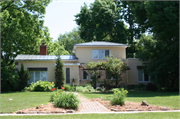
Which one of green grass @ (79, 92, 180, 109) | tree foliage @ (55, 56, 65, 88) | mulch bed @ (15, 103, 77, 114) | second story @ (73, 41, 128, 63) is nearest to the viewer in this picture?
mulch bed @ (15, 103, 77, 114)

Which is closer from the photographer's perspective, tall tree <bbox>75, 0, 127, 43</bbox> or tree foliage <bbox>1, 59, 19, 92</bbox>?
tree foliage <bbox>1, 59, 19, 92</bbox>

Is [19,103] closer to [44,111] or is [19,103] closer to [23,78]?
[44,111]

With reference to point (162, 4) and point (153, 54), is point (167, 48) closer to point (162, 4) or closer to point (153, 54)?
point (153, 54)

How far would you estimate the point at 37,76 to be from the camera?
79.7 ft

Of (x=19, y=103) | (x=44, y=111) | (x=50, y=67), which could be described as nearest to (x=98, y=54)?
(x=50, y=67)

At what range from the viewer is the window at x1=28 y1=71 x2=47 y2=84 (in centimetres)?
2416

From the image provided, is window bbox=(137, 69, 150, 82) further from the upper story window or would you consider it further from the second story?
the upper story window

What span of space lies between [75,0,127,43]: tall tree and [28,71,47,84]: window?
1336cm

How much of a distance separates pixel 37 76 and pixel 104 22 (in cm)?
1601

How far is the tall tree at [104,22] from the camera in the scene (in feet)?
113

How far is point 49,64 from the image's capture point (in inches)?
965

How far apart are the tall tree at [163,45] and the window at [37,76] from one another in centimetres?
1113

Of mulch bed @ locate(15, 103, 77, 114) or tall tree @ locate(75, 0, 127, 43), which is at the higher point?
tall tree @ locate(75, 0, 127, 43)

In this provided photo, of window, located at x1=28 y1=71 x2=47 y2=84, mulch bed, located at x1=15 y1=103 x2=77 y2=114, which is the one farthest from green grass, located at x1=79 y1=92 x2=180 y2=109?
window, located at x1=28 y1=71 x2=47 y2=84
